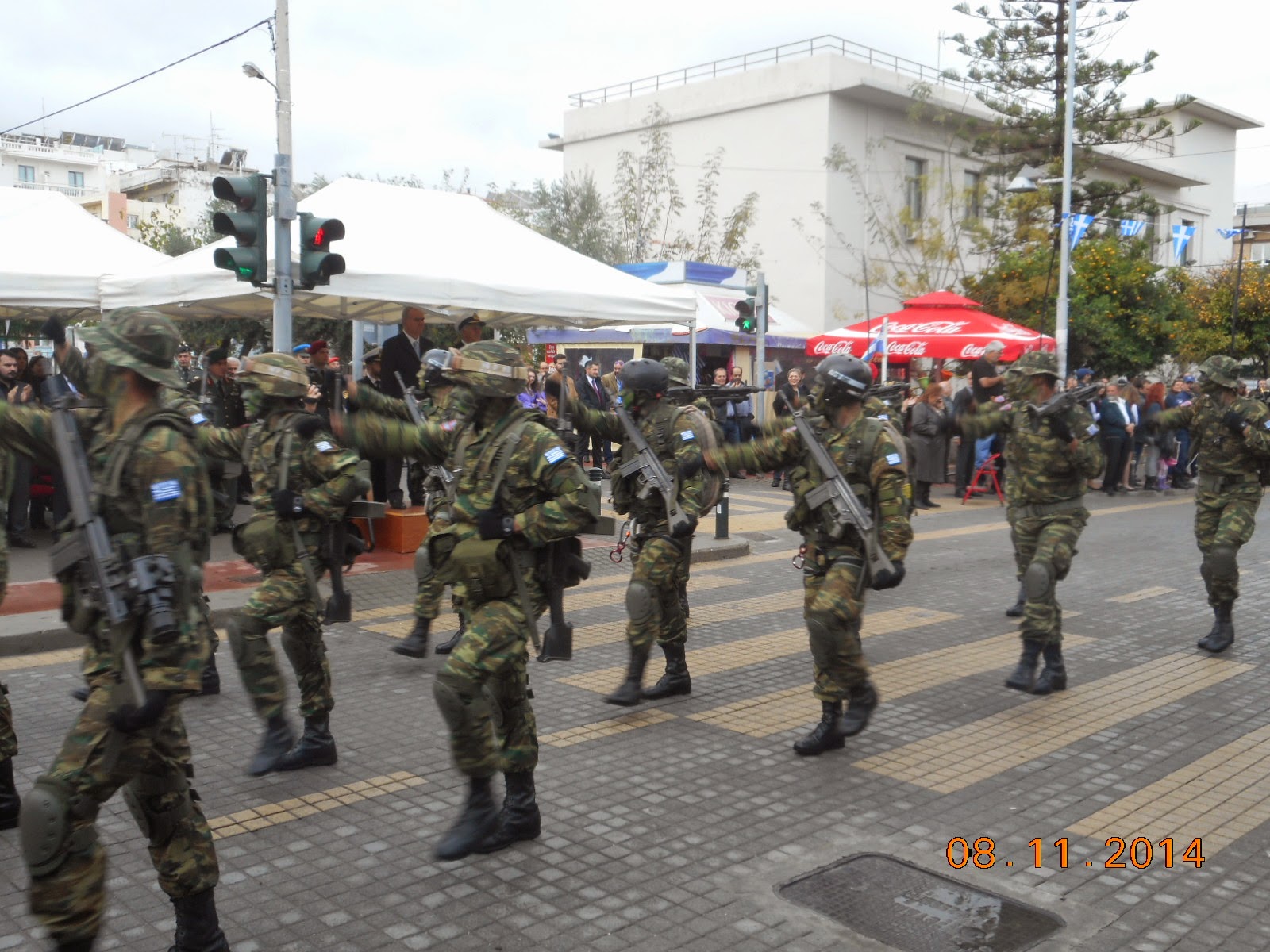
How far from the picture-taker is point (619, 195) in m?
35.6

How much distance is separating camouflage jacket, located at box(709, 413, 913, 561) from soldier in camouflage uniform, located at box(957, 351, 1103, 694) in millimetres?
1558

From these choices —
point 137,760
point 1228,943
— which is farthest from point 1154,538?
point 137,760

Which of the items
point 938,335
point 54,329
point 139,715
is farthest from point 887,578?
point 938,335

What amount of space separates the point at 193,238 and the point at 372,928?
37982 millimetres

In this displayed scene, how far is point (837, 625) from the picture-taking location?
565cm

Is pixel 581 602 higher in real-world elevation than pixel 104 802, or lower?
lower

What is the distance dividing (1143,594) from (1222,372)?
3036 millimetres

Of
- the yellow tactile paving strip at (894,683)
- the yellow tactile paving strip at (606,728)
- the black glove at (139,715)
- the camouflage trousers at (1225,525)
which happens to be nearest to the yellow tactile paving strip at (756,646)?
the yellow tactile paving strip at (606,728)

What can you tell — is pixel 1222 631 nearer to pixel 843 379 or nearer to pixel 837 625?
pixel 837 625

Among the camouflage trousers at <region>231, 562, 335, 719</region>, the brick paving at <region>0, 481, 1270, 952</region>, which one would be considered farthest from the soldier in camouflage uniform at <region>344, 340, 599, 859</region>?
the camouflage trousers at <region>231, 562, 335, 719</region>

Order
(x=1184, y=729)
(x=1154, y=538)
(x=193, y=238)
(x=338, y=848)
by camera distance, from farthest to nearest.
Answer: (x=193, y=238), (x=1154, y=538), (x=1184, y=729), (x=338, y=848)

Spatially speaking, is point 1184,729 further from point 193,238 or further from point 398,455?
point 193,238

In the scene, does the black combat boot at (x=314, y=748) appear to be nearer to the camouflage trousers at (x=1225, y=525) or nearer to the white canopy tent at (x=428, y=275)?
the camouflage trousers at (x=1225, y=525)

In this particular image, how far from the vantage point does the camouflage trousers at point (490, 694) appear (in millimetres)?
4328
